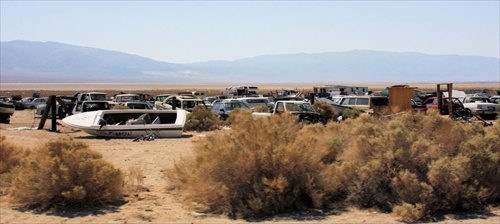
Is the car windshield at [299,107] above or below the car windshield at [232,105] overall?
above

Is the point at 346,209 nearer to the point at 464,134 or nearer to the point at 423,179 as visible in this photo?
the point at 423,179

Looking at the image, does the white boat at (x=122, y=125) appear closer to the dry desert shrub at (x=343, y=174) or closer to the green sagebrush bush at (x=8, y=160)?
the green sagebrush bush at (x=8, y=160)

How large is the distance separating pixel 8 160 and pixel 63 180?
122 inches

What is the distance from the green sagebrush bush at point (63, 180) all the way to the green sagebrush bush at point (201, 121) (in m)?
15.6

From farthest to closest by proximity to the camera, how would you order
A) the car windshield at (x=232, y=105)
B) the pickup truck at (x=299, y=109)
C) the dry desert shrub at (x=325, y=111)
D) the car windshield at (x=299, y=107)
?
the car windshield at (x=232, y=105) → the dry desert shrub at (x=325, y=111) → the car windshield at (x=299, y=107) → the pickup truck at (x=299, y=109)

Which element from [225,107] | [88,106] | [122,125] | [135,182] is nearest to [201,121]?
[225,107]

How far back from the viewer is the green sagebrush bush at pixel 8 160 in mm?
9977

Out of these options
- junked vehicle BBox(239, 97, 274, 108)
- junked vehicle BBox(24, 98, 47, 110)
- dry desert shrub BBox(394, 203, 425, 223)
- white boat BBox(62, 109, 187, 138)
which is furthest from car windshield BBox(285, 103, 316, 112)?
junked vehicle BBox(24, 98, 47, 110)

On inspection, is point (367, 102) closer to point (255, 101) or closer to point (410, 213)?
point (255, 101)

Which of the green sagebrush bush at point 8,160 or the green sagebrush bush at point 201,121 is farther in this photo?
the green sagebrush bush at point 201,121

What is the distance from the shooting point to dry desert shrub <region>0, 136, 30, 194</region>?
997cm

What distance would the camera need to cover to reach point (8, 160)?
11.0m

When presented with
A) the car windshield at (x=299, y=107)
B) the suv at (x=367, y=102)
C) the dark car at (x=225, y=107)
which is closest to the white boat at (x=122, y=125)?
the car windshield at (x=299, y=107)

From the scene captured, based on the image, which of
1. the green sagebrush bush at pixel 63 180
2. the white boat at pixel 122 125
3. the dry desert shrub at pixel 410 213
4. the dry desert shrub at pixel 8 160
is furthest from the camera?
the white boat at pixel 122 125
